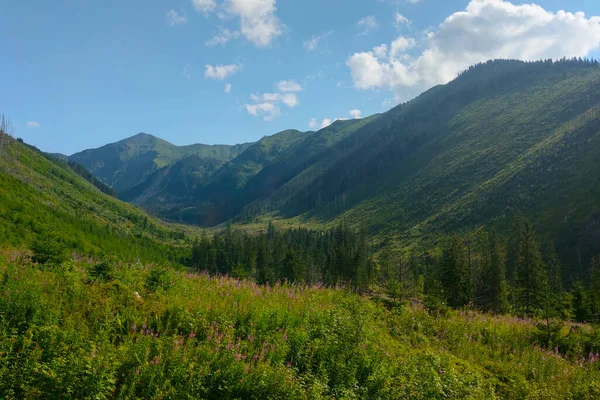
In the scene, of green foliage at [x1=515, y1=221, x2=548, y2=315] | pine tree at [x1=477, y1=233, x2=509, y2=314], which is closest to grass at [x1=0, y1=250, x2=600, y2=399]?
green foliage at [x1=515, y1=221, x2=548, y2=315]

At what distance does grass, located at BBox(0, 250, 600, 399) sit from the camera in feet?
18.5

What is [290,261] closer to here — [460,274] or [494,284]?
[460,274]

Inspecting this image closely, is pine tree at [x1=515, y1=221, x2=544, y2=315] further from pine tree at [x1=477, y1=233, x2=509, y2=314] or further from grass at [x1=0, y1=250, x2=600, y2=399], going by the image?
grass at [x1=0, y1=250, x2=600, y2=399]

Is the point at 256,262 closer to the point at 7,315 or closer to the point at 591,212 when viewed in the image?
the point at 7,315

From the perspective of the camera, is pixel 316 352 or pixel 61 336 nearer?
pixel 61 336

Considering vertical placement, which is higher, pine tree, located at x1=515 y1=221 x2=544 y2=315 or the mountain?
the mountain

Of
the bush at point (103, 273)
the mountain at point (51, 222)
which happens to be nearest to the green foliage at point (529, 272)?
the mountain at point (51, 222)

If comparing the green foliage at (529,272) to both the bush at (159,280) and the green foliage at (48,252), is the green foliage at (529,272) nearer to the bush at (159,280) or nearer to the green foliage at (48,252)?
the bush at (159,280)

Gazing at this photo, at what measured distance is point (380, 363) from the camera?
7.57 metres

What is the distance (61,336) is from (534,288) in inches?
2306

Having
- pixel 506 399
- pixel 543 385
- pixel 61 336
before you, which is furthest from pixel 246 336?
pixel 543 385

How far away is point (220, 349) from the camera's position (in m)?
6.85

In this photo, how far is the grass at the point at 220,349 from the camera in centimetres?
563

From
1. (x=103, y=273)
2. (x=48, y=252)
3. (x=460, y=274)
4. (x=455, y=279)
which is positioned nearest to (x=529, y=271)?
(x=460, y=274)
